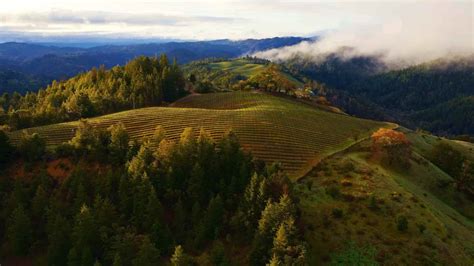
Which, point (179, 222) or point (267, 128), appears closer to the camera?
point (179, 222)

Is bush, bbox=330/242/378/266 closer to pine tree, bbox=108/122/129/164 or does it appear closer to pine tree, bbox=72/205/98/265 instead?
pine tree, bbox=72/205/98/265

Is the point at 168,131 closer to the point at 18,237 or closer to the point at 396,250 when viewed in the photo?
the point at 18,237

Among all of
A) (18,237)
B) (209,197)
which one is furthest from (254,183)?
(18,237)

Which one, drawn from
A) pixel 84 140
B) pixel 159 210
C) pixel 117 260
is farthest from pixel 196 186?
pixel 84 140

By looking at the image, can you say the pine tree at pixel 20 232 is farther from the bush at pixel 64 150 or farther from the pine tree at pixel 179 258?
the pine tree at pixel 179 258

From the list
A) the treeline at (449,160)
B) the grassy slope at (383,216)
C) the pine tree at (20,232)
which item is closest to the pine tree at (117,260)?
the pine tree at (20,232)

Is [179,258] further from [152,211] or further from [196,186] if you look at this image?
[196,186]

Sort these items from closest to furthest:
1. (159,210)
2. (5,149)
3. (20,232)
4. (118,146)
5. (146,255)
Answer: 1. (146,255)
2. (159,210)
3. (20,232)
4. (118,146)
5. (5,149)
